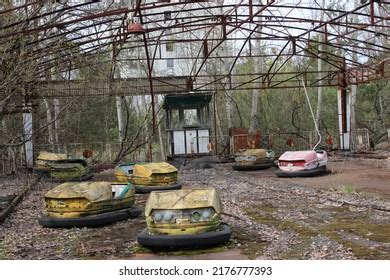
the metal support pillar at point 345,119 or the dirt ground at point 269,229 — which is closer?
the dirt ground at point 269,229

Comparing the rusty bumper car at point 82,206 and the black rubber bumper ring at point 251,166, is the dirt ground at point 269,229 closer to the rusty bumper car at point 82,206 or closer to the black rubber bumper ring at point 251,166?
the rusty bumper car at point 82,206

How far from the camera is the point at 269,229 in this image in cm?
430

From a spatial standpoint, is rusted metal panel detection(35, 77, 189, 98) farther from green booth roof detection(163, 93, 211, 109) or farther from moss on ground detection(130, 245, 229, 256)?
moss on ground detection(130, 245, 229, 256)

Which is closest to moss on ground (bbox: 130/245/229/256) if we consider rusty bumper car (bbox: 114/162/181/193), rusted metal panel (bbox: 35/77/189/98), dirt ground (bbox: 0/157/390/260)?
dirt ground (bbox: 0/157/390/260)

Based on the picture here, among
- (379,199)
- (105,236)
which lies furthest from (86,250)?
(379,199)

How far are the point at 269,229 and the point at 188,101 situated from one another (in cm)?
970

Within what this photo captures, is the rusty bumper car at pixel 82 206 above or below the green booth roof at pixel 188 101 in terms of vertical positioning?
below

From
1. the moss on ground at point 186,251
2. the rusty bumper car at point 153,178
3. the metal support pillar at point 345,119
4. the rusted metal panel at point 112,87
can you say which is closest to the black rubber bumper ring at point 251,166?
the rusted metal panel at point 112,87

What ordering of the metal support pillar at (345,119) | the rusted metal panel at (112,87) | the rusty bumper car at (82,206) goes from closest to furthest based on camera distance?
the rusty bumper car at (82,206) → the rusted metal panel at (112,87) → the metal support pillar at (345,119)

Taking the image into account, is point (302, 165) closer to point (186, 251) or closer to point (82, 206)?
point (82, 206)

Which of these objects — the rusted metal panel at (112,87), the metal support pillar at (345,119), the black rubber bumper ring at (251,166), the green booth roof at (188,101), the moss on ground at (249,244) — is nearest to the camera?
the moss on ground at (249,244)

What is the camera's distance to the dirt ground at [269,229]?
11.4ft

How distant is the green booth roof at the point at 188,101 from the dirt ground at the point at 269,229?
5832 mm

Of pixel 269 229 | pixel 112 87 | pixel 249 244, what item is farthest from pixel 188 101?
pixel 249 244
